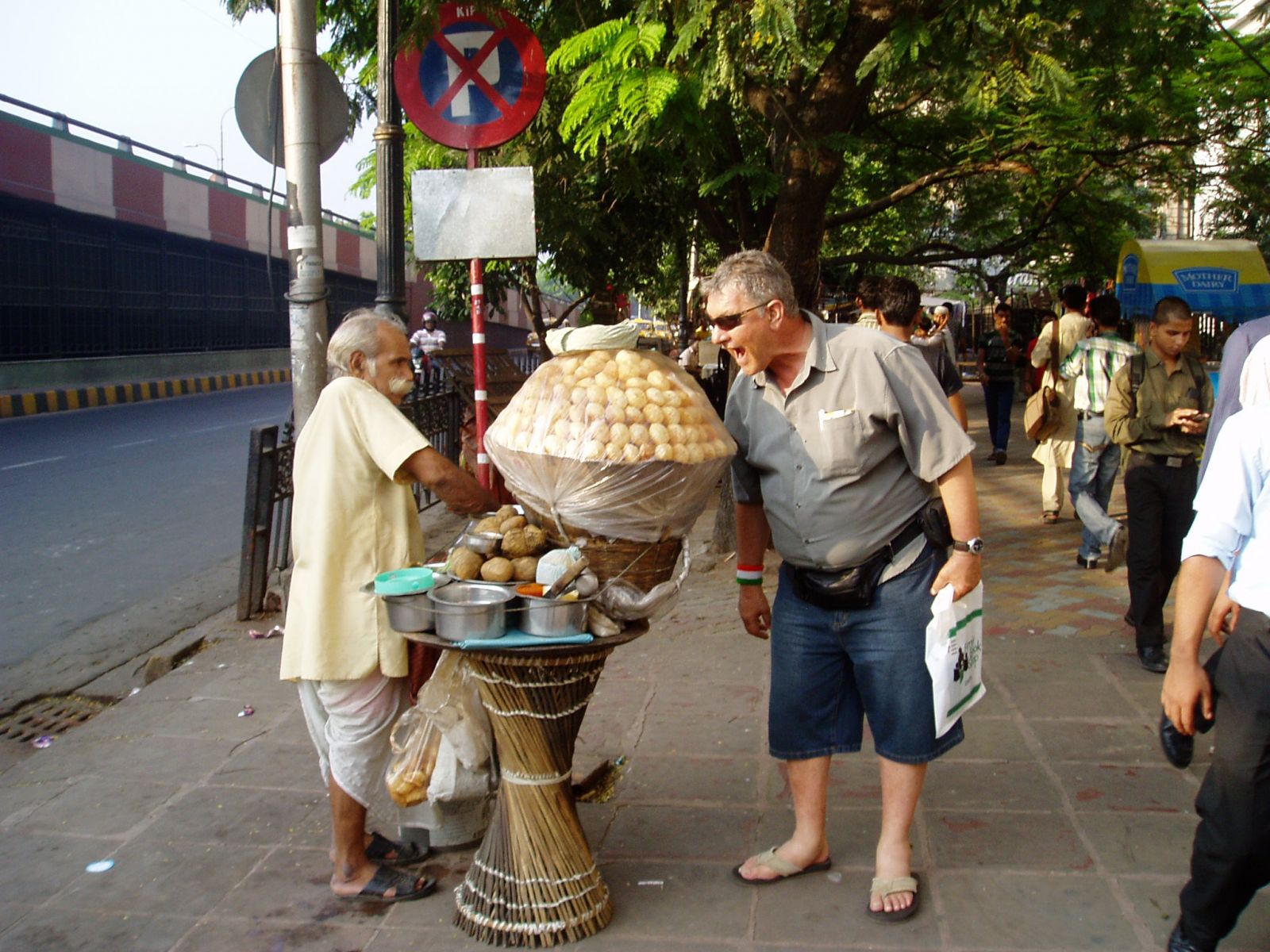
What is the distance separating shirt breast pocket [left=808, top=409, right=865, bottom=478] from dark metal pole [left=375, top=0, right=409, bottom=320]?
386 cm

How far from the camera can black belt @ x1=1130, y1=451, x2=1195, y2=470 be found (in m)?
5.18

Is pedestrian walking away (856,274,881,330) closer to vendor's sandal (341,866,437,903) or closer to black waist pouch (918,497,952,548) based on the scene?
black waist pouch (918,497,952,548)

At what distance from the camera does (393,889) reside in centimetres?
331

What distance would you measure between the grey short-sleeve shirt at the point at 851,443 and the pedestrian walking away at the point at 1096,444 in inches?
178

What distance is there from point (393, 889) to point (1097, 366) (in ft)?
18.4

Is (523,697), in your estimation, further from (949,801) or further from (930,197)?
(930,197)

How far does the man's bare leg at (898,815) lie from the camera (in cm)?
314

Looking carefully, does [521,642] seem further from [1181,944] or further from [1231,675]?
[1181,944]

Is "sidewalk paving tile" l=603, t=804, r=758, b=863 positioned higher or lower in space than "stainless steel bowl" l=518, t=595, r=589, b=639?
lower

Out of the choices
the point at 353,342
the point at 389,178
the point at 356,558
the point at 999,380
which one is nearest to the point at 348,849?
the point at 356,558

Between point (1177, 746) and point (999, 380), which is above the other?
point (999, 380)

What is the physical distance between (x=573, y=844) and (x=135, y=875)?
1.41 metres

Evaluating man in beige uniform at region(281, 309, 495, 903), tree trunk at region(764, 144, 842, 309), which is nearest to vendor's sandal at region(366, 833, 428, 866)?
man in beige uniform at region(281, 309, 495, 903)

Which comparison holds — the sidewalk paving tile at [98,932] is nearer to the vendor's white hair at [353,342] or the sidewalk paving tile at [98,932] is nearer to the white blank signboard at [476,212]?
the vendor's white hair at [353,342]
